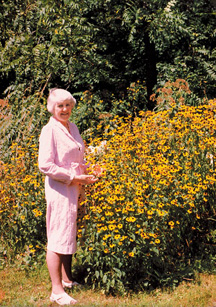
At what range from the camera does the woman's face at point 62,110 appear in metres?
3.63

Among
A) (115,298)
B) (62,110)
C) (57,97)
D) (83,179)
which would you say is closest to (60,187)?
(83,179)

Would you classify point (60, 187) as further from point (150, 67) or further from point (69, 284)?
point (150, 67)

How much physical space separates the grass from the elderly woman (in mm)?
187

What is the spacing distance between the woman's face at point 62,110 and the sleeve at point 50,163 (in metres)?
0.15

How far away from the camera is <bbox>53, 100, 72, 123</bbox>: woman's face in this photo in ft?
11.9

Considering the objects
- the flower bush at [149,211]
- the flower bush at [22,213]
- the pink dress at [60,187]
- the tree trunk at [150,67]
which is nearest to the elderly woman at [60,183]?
the pink dress at [60,187]

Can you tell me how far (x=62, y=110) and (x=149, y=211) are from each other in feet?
3.46

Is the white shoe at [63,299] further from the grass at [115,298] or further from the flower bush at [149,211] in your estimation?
the flower bush at [149,211]

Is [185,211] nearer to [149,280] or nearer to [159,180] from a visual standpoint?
[159,180]

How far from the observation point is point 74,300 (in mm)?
3445

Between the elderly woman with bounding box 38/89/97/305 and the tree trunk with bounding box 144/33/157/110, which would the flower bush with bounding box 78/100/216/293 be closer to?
the elderly woman with bounding box 38/89/97/305

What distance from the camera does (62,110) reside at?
11.9 feet

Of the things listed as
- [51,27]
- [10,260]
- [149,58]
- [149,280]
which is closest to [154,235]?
[149,280]

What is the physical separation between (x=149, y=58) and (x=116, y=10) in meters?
1.16
